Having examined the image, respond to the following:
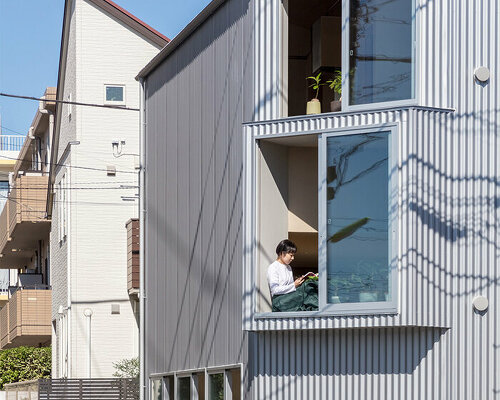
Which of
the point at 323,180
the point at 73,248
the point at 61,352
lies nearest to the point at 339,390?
the point at 323,180

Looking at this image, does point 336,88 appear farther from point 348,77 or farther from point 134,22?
point 134,22

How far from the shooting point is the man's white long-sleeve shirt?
1744cm

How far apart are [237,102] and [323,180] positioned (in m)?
2.84

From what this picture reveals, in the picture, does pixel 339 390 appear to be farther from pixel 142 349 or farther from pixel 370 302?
pixel 142 349

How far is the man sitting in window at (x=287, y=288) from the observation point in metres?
17.4

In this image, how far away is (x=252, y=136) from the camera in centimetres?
1786

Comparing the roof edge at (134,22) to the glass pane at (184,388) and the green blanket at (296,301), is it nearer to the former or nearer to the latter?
the glass pane at (184,388)

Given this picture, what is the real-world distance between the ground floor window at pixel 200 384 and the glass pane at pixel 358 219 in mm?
2808

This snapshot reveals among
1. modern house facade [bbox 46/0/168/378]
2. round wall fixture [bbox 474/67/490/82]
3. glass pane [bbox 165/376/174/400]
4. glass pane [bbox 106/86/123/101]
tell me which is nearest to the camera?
round wall fixture [bbox 474/67/490/82]

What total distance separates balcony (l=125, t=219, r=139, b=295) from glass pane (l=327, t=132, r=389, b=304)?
15837 millimetres

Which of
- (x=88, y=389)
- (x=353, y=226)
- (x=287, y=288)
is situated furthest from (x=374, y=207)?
(x=88, y=389)

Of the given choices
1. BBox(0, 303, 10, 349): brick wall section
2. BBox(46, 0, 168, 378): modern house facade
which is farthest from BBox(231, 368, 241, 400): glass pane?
BBox(0, 303, 10, 349): brick wall section

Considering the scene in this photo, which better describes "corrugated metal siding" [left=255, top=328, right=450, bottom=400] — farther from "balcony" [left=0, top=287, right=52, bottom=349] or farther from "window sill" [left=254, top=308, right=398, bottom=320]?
"balcony" [left=0, top=287, right=52, bottom=349]

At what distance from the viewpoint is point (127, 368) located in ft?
110
